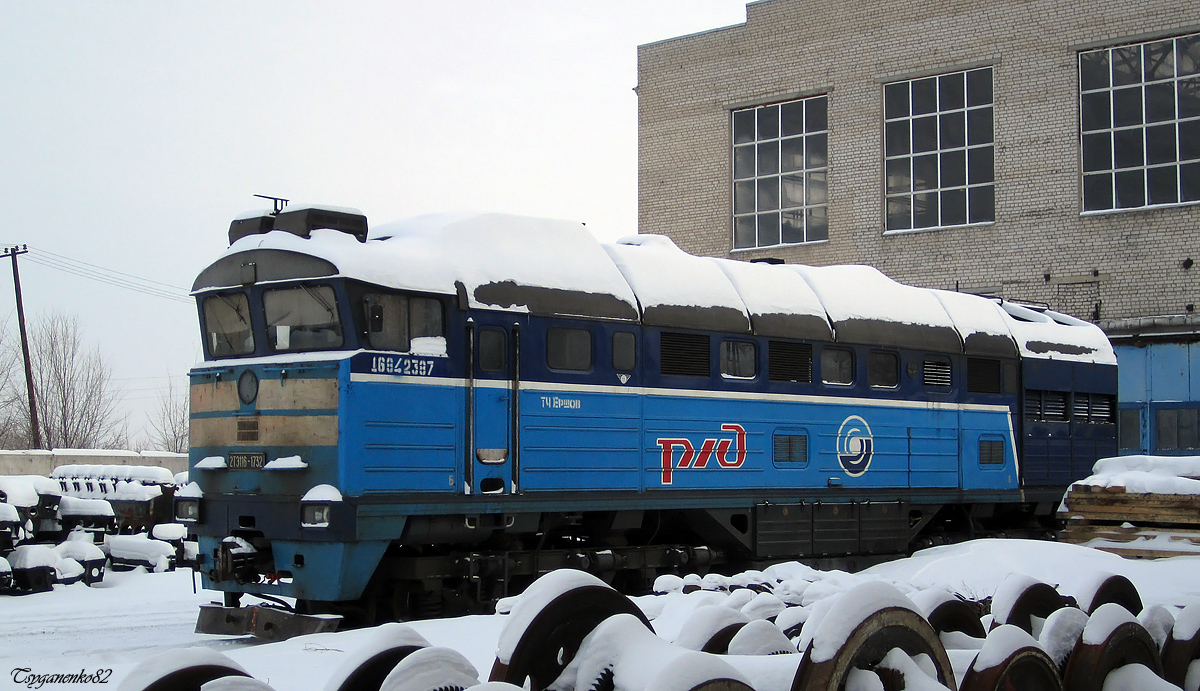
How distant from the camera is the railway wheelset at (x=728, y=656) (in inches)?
118

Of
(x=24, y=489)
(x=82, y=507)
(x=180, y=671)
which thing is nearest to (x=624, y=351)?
(x=180, y=671)

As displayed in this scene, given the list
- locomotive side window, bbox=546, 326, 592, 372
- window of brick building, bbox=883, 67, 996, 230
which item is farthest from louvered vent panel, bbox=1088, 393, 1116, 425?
locomotive side window, bbox=546, 326, 592, 372

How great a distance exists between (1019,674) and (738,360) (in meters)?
8.83

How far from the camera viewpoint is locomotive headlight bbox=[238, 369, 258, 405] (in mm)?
10164

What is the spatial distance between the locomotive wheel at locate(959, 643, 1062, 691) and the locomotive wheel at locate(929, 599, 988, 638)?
0.66 meters

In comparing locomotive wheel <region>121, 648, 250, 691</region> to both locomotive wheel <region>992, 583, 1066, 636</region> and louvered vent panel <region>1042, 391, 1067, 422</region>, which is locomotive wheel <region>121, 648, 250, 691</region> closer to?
locomotive wheel <region>992, 583, 1066, 636</region>

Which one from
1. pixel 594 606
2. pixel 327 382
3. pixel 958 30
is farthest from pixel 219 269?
pixel 958 30

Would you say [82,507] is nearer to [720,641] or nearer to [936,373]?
[936,373]

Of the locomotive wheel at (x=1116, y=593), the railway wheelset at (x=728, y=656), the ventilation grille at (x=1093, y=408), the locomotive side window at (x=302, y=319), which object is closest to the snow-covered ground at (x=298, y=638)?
the locomotive wheel at (x=1116, y=593)

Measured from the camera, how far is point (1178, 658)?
4590 millimetres

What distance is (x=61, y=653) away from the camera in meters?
8.76

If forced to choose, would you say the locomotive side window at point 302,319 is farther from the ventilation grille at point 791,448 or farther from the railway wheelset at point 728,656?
the railway wheelset at point 728,656

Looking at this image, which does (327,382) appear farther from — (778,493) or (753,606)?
(778,493)

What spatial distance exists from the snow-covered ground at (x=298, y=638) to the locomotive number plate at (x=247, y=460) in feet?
4.97
